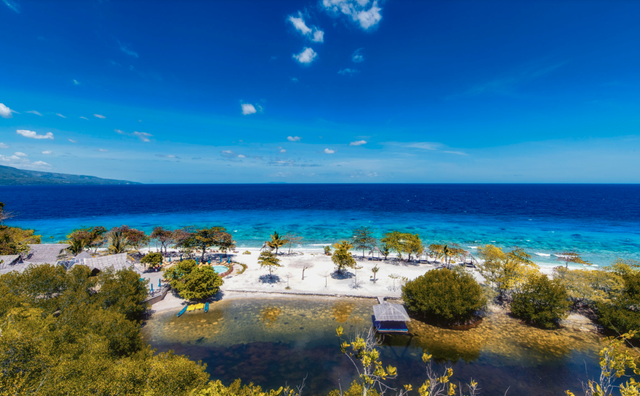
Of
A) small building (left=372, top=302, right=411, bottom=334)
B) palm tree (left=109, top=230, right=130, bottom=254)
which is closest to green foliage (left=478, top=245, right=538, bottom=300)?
small building (left=372, top=302, right=411, bottom=334)

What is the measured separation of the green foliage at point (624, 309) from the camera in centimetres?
2038

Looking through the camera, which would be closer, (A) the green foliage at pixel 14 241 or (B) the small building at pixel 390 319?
(B) the small building at pixel 390 319

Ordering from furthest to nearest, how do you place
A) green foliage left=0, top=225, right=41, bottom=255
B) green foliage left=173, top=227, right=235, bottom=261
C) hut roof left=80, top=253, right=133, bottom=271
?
green foliage left=173, top=227, right=235, bottom=261 < green foliage left=0, top=225, right=41, bottom=255 < hut roof left=80, top=253, right=133, bottom=271

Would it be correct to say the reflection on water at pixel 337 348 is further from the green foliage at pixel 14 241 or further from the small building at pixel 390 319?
the green foliage at pixel 14 241

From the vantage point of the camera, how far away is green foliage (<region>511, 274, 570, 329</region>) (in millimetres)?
22672

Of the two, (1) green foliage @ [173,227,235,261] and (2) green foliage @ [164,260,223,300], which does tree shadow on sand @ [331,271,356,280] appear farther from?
(1) green foliage @ [173,227,235,261]

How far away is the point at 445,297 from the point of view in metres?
22.7

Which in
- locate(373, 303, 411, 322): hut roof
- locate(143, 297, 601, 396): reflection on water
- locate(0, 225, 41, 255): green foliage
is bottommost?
locate(143, 297, 601, 396): reflection on water

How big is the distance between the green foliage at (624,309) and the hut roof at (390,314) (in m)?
17.3

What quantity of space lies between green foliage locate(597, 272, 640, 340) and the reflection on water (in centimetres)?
189

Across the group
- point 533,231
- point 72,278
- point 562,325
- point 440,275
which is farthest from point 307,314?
point 533,231

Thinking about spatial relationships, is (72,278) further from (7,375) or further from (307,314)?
(307,314)

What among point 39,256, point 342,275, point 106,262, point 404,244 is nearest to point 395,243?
point 404,244

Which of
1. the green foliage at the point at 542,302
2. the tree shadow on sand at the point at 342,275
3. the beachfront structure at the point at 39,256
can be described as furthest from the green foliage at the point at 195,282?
the green foliage at the point at 542,302
